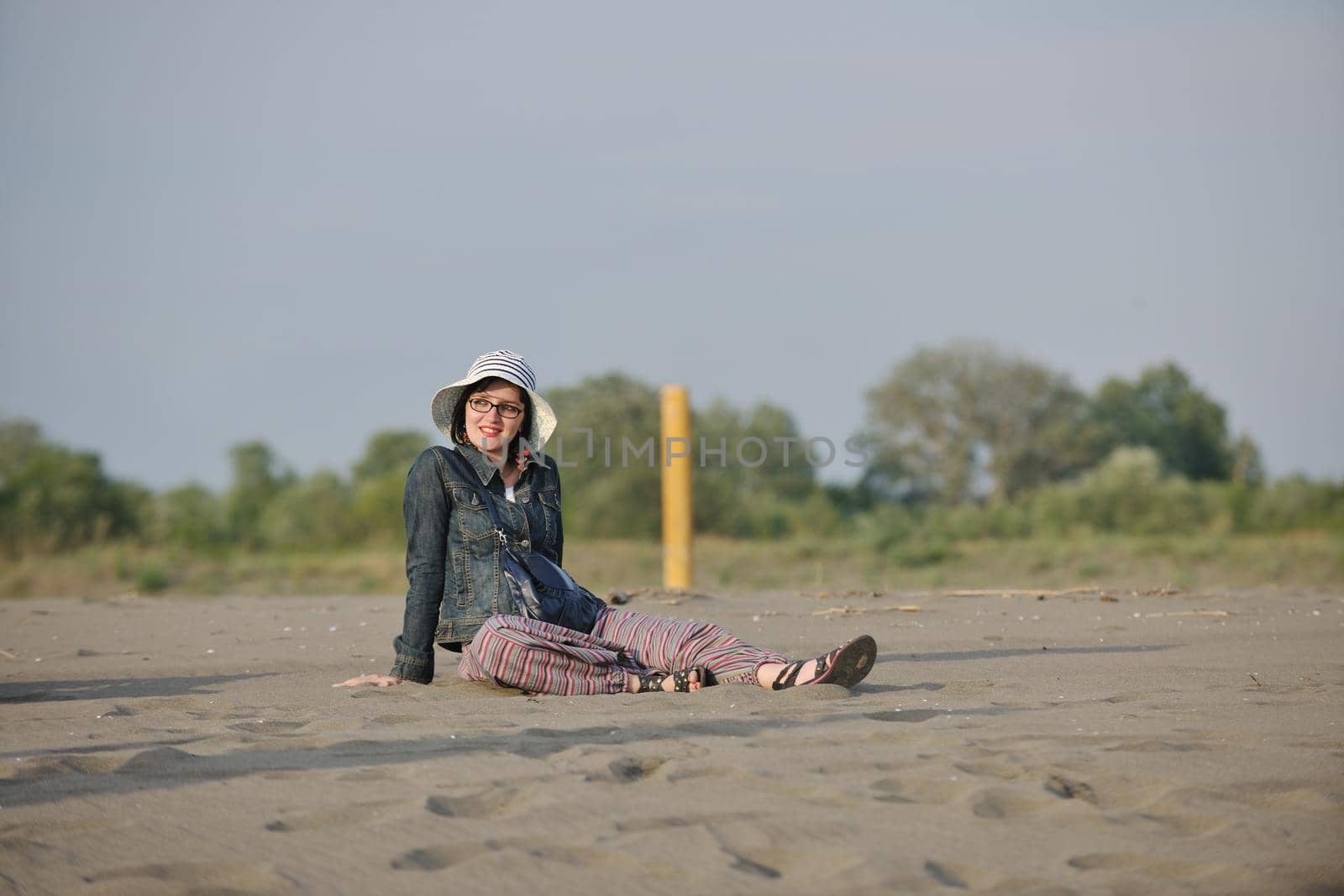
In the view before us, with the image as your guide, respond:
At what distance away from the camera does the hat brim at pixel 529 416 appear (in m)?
5.25

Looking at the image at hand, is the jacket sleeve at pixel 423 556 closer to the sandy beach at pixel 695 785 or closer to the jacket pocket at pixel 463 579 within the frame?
the jacket pocket at pixel 463 579

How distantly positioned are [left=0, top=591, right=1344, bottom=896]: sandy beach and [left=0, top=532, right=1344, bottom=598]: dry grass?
1078 centimetres

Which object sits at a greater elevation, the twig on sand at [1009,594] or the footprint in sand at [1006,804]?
the twig on sand at [1009,594]

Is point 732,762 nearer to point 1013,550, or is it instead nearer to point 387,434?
point 1013,550

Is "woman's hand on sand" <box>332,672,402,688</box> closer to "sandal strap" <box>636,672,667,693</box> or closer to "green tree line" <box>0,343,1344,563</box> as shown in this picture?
"sandal strap" <box>636,672,667,693</box>

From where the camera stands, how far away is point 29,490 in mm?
23938

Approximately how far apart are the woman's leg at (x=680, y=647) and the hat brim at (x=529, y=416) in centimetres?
74

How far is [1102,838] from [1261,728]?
1.37 meters

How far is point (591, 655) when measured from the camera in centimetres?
484

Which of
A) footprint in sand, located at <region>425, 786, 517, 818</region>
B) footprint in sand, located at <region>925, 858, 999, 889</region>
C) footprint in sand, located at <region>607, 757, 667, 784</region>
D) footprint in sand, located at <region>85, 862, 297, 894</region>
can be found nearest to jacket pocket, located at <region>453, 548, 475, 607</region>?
footprint in sand, located at <region>607, 757, 667, 784</region>

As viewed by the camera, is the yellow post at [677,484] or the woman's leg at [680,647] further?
the yellow post at [677,484]

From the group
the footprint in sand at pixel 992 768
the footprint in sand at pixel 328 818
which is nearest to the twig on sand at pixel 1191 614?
the footprint in sand at pixel 992 768

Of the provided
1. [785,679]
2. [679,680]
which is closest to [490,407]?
[679,680]

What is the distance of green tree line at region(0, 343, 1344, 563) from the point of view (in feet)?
80.2
